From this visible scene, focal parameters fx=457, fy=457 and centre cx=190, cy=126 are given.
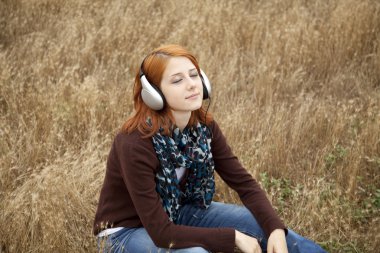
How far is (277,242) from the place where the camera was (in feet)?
8.02

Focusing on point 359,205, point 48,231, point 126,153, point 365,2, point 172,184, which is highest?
point 365,2

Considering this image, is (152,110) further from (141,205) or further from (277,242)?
(277,242)

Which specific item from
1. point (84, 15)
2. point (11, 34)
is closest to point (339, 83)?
point (84, 15)

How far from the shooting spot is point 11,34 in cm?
537

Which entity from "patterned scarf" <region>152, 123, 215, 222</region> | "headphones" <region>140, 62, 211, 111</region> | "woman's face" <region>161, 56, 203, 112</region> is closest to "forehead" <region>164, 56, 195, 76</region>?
"woman's face" <region>161, 56, 203, 112</region>

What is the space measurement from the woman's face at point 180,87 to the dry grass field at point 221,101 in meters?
1.07

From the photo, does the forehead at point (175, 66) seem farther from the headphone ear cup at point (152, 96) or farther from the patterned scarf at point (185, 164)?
the patterned scarf at point (185, 164)

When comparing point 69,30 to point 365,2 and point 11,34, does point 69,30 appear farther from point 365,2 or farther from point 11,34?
point 365,2

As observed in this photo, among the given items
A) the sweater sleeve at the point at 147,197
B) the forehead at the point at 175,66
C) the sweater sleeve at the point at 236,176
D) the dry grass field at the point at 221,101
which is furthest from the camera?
the dry grass field at the point at 221,101

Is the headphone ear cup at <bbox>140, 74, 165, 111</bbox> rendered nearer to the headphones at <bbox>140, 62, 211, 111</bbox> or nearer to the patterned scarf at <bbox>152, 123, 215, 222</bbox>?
the headphones at <bbox>140, 62, 211, 111</bbox>

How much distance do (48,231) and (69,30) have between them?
3128 millimetres

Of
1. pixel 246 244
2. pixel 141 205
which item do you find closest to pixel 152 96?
pixel 141 205

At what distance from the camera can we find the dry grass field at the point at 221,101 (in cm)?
315

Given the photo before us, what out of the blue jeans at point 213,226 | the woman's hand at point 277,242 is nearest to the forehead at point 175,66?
the blue jeans at point 213,226
